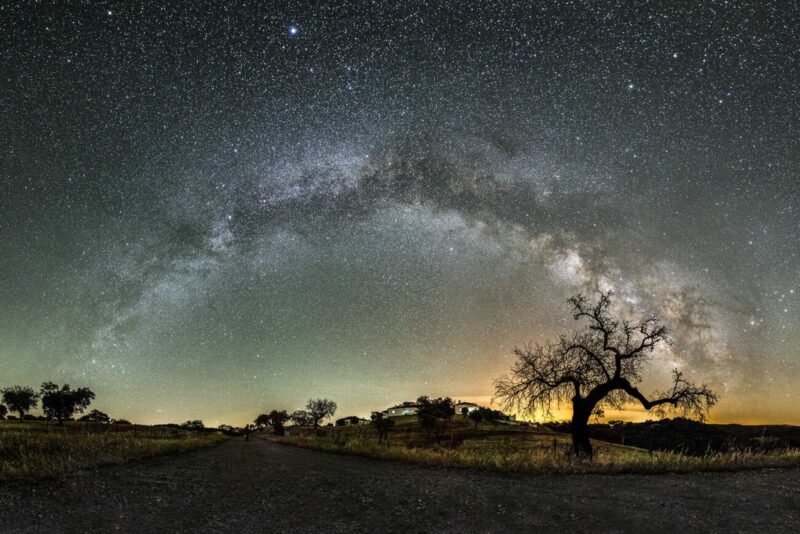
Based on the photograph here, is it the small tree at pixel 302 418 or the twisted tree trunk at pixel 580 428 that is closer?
the twisted tree trunk at pixel 580 428

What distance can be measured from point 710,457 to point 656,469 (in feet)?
10.0

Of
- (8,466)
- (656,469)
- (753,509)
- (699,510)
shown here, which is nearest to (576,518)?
(699,510)

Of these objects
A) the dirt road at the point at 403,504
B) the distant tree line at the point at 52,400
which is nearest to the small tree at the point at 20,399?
the distant tree line at the point at 52,400

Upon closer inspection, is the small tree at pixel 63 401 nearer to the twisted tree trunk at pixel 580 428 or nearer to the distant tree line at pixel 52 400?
the distant tree line at pixel 52 400

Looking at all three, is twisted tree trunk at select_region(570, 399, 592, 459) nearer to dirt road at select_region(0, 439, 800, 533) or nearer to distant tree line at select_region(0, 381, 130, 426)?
dirt road at select_region(0, 439, 800, 533)

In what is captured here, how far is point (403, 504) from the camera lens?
9492 mm

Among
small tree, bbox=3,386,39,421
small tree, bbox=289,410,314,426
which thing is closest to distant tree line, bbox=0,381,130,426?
small tree, bbox=3,386,39,421

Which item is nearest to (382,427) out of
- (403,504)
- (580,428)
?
(580,428)

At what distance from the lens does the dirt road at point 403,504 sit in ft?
25.5

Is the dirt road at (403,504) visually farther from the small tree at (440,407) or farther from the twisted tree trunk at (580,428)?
the small tree at (440,407)

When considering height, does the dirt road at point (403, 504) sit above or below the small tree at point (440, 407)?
above

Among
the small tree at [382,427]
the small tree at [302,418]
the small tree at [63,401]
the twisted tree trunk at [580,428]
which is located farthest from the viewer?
the small tree at [302,418]

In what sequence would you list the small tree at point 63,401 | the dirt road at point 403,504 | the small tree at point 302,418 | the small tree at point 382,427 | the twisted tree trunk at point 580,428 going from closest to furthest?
the dirt road at point 403,504 < the twisted tree trunk at point 580,428 < the small tree at point 382,427 < the small tree at point 63,401 < the small tree at point 302,418

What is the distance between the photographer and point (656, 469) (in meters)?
14.4
